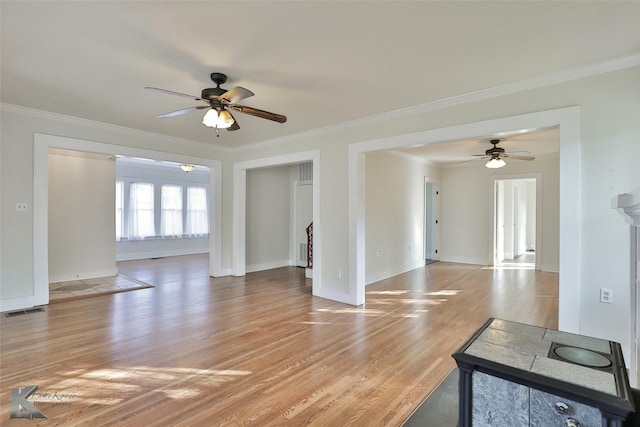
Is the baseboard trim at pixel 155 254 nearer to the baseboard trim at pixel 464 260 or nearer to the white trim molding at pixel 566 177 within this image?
the baseboard trim at pixel 464 260

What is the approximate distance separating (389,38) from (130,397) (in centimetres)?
324

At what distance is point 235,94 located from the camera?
272cm

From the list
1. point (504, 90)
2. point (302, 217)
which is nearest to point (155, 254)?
point (302, 217)

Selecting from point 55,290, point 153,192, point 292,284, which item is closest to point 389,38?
point 292,284

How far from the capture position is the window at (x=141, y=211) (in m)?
8.76

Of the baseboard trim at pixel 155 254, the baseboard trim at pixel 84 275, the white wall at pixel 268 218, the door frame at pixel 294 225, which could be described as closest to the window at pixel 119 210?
the baseboard trim at pixel 155 254

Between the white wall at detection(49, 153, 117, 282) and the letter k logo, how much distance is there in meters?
4.48

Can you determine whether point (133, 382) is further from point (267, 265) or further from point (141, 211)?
point (141, 211)

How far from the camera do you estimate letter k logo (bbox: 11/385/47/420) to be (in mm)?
2061

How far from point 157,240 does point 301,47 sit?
8461 millimetres

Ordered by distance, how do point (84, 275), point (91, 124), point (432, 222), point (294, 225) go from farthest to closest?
point (432, 222) < point (294, 225) < point (84, 275) < point (91, 124)

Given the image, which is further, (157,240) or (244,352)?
(157,240)

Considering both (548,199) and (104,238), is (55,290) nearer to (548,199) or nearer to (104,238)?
(104,238)

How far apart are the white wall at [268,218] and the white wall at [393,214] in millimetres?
2531
